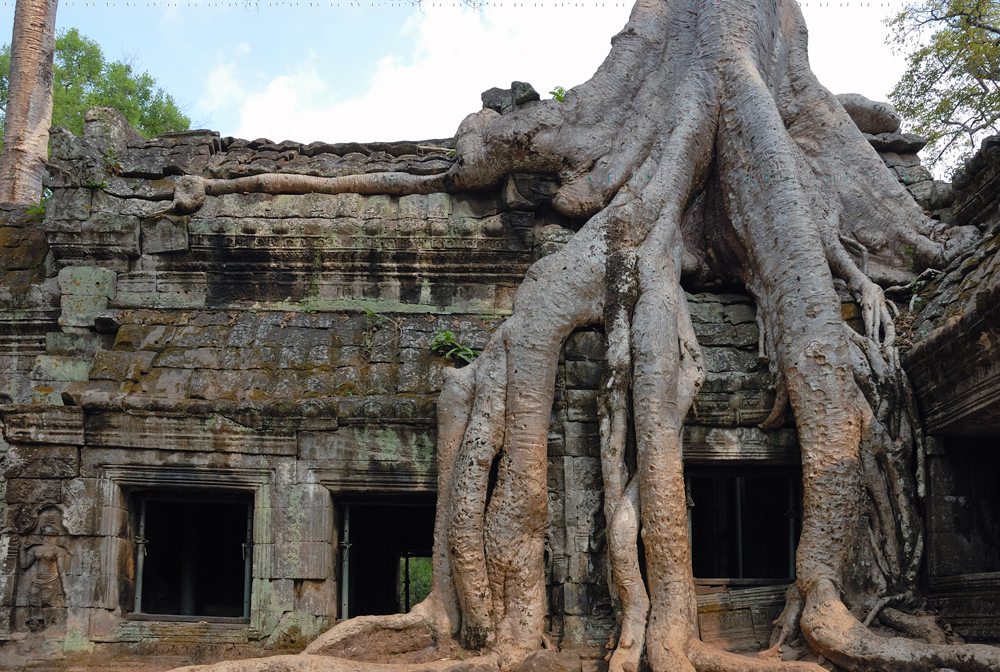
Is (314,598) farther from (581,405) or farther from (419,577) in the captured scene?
(419,577)

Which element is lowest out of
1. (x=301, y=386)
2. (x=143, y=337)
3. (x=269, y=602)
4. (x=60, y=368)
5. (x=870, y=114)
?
(x=269, y=602)

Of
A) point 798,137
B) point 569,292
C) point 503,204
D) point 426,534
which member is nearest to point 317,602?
point 569,292

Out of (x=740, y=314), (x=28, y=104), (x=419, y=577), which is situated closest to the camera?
(x=740, y=314)

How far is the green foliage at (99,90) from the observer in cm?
1408

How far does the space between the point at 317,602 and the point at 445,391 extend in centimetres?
147

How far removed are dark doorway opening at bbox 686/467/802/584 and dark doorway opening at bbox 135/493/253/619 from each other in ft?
13.0

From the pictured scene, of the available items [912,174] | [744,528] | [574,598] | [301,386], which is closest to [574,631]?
[574,598]

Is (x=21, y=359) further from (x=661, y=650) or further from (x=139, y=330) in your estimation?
(x=661, y=650)

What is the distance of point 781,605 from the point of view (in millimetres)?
5141

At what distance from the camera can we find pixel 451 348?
575cm

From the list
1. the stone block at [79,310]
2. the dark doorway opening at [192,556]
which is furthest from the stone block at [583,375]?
the stone block at [79,310]

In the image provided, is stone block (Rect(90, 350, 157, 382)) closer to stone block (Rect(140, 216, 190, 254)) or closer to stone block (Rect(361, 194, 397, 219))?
stone block (Rect(140, 216, 190, 254))

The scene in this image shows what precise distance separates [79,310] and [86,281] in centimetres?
22

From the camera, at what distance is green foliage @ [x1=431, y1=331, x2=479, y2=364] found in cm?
571
